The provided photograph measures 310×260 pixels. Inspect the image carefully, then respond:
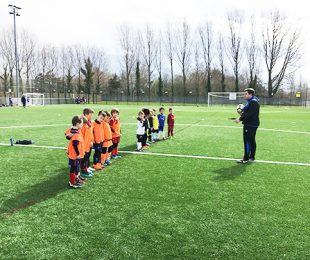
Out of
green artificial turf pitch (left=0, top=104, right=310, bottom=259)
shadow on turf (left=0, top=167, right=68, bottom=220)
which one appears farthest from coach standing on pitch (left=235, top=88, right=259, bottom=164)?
shadow on turf (left=0, top=167, right=68, bottom=220)

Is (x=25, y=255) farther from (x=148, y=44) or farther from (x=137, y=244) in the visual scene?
(x=148, y=44)

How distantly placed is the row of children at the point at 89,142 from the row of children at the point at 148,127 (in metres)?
1.32

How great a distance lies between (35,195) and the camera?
6.19 meters

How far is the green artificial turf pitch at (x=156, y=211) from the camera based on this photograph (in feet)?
13.5

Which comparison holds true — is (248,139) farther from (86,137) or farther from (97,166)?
(86,137)

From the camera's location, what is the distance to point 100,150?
8.67 metres

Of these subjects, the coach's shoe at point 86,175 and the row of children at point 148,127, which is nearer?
the coach's shoe at point 86,175

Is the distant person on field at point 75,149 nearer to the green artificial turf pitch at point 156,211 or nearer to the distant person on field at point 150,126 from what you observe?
the green artificial turf pitch at point 156,211

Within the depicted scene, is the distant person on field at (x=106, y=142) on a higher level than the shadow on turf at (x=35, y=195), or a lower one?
higher

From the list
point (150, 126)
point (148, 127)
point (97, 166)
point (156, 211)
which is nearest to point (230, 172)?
→ point (156, 211)

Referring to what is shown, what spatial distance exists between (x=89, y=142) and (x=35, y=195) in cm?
213

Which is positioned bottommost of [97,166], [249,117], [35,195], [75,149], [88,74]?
[35,195]

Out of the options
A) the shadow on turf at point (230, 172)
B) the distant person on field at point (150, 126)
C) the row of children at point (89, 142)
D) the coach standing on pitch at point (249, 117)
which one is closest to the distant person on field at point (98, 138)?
the row of children at point (89, 142)

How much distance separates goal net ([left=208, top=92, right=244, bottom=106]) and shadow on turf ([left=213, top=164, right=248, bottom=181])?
49576 millimetres
